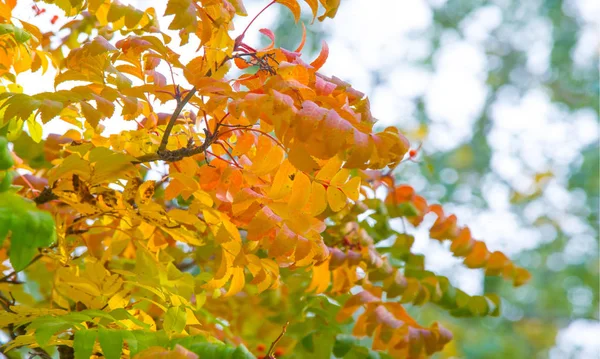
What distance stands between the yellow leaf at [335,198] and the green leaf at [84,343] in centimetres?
29

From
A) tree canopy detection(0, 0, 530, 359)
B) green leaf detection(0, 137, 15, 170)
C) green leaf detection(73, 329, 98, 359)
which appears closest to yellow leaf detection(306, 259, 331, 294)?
tree canopy detection(0, 0, 530, 359)

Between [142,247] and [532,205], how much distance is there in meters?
6.10

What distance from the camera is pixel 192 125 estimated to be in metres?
1.04

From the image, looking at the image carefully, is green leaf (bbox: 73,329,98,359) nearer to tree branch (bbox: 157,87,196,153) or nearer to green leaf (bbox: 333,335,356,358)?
tree branch (bbox: 157,87,196,153)

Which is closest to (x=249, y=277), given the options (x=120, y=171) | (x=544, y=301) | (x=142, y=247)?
(x=142, y=247)

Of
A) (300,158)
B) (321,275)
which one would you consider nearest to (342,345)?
(321,275)

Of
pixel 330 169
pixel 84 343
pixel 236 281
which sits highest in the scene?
pixel 330 169

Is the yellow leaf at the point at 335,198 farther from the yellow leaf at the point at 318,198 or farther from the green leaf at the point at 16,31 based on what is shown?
the green leaf at the point at 16,31

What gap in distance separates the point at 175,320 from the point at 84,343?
4.7 inches

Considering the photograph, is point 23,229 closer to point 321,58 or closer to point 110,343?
point 110,343

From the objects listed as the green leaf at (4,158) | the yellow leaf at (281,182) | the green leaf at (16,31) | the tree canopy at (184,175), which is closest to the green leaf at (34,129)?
the tree canopy at (184,175)

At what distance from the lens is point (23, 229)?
2.40ft

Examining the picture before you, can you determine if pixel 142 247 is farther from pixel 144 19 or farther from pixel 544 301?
pixel 544 301

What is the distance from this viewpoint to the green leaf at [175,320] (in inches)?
34.6
